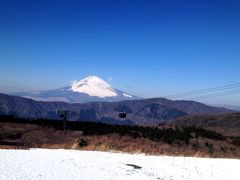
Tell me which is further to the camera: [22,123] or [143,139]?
[22,123]

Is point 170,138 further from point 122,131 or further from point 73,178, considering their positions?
point 73,178

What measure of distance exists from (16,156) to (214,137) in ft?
138

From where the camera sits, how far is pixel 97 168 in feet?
56.0

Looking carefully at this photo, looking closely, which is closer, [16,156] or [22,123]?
[16,156]

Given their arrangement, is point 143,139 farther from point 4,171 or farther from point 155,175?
point 4,171

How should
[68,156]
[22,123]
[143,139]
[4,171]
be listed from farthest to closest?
[22,123]
[143,139]
[68,156]
[4,171]

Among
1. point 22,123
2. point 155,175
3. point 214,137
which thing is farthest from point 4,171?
point 214,137

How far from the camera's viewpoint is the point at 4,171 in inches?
555

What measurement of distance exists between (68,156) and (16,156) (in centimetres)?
309

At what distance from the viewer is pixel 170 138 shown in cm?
4691

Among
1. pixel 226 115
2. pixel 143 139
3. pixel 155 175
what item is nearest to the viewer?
pixel 155 175

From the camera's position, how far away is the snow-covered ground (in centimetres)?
1470

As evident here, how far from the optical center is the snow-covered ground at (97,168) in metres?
14.7

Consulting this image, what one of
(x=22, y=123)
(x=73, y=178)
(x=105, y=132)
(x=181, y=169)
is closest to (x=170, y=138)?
(x=105, y=132)
